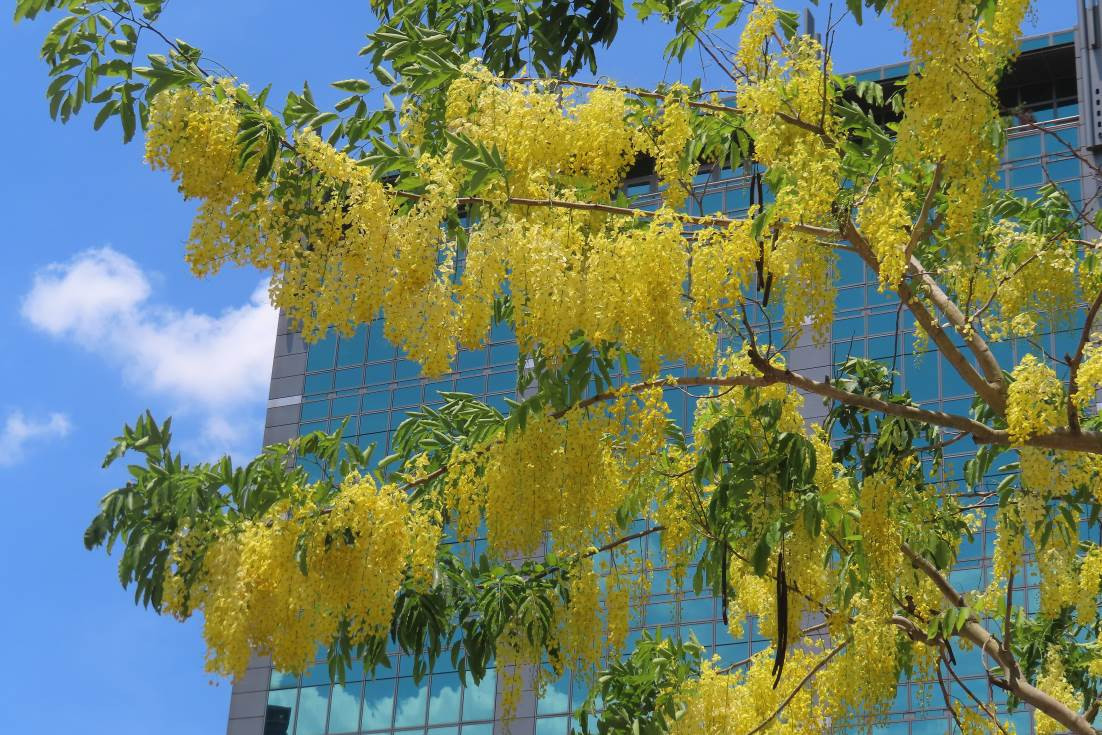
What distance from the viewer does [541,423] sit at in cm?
653

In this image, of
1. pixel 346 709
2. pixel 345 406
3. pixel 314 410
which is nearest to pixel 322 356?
pixel 314 410

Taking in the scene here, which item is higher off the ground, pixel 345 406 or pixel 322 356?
pixel 322 356

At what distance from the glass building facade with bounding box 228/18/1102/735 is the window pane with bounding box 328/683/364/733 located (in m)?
0.02

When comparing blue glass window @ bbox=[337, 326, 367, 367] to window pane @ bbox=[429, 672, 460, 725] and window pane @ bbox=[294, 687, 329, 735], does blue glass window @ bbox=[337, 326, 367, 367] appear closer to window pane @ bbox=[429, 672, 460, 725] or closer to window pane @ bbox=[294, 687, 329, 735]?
window pane @ bbox=[294, 687, 329, 735]

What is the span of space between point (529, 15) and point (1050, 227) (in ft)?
9.26

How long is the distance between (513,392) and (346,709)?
605 centimetres

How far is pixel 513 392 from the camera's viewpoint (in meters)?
26.2

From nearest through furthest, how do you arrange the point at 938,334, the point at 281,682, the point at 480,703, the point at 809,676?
the point at 938,334 < the point at 809,676 < the point at 480,703 < the point at 281,682

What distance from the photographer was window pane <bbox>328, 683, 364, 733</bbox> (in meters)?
25.8

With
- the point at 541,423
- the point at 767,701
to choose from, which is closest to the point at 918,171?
the point at 541,423

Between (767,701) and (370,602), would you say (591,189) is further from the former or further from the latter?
(767,701)

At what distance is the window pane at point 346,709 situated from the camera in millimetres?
25750

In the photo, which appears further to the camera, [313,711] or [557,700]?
[313,711]

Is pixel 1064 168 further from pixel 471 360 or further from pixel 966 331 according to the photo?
pixel 966 331
